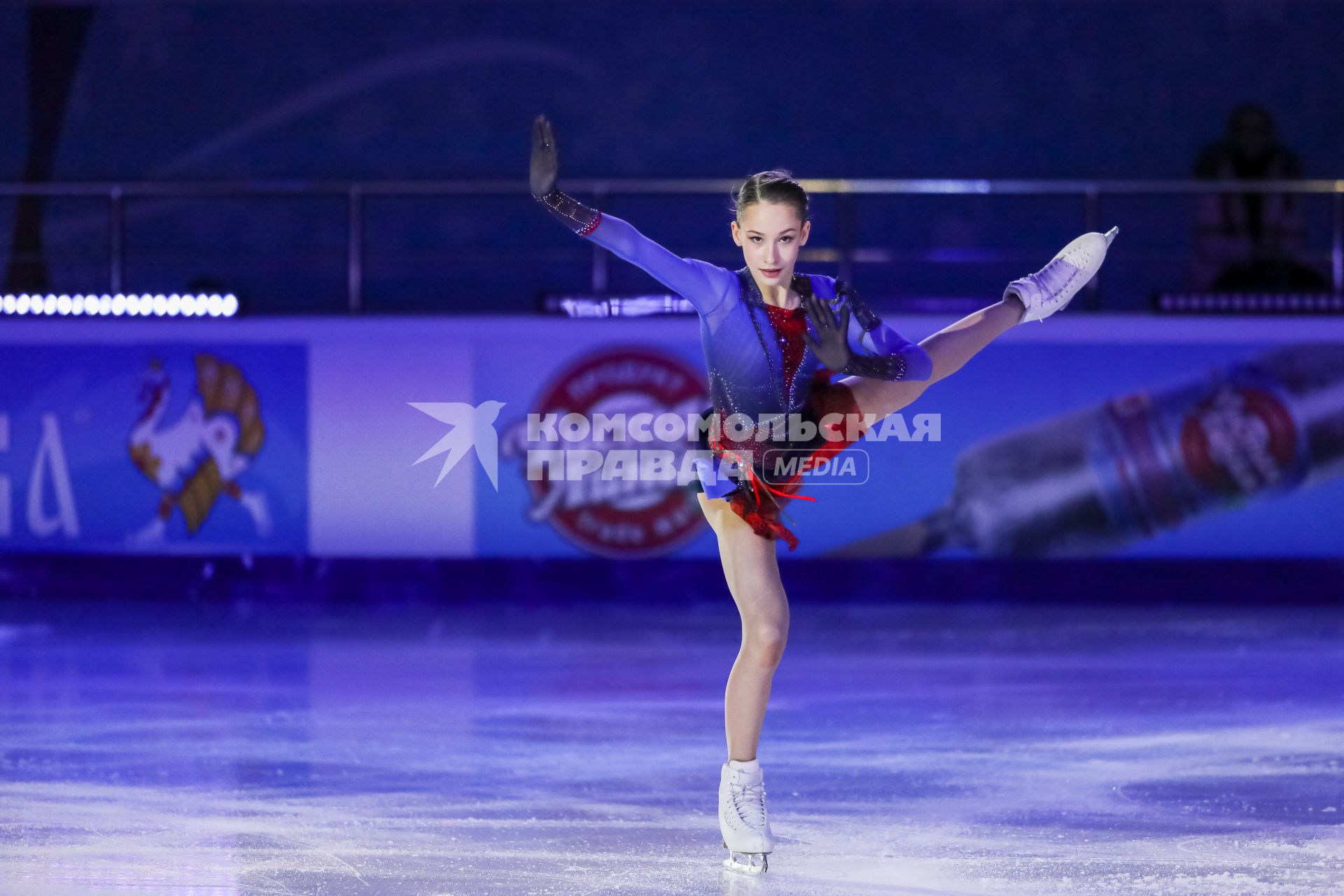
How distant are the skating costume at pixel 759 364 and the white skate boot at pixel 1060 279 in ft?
1.50

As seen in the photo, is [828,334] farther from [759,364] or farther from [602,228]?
[602,228]

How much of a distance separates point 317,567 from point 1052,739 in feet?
17.5

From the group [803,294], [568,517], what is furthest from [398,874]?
[568,517]

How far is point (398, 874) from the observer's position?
11.2 ft

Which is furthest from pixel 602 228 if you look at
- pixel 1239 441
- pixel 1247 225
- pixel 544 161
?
pixel 1247 225

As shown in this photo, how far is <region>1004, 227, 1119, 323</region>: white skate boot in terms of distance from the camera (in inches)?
156

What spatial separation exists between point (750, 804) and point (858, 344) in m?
0.96

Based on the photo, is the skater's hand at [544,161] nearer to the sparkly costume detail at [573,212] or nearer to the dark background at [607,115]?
the sparkly costume detail at [573,212]

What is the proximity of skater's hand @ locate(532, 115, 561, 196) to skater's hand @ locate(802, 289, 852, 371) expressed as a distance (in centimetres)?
56

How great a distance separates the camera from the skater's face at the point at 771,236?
3533mm

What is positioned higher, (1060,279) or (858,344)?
(1060,279)

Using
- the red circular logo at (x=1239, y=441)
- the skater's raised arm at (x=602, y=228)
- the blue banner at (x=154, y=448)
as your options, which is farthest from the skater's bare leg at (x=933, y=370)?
the blue banner at (x=154, y=448)

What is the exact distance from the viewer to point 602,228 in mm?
3383

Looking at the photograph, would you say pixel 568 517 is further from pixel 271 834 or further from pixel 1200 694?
pixel 271 834
